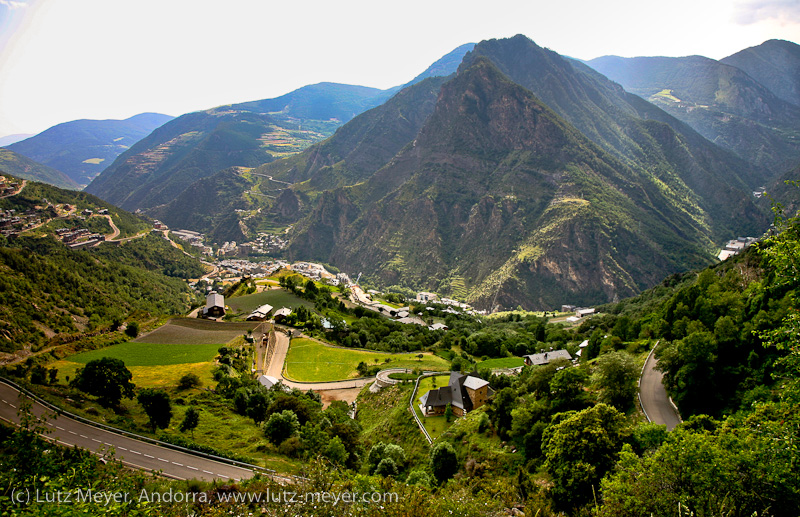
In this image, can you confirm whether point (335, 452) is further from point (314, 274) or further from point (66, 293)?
point (314, 274)

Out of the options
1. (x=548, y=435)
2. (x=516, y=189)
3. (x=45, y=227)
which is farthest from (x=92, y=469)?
(x=516, y=189)

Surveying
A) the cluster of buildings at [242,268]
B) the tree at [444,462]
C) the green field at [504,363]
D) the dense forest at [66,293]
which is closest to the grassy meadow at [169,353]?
the dense forest at [66,293]

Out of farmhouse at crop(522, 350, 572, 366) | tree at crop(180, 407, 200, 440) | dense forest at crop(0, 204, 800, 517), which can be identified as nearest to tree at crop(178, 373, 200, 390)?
dense forest at crop(0, 204, 800, 517)

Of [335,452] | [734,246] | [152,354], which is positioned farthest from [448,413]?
[734,246]

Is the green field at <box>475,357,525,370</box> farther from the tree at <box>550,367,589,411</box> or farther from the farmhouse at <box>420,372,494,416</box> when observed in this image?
the tree at <box>550,367,589,411</box>

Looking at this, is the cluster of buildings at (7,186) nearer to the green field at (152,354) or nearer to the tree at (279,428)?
the green field at (152,354)

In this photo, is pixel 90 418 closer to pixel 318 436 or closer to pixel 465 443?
pixel 318 436

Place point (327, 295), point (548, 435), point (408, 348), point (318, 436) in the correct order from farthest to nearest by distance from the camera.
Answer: point (327, 295) → point (408, 348) → point (318, 436) → point (548, 435)
